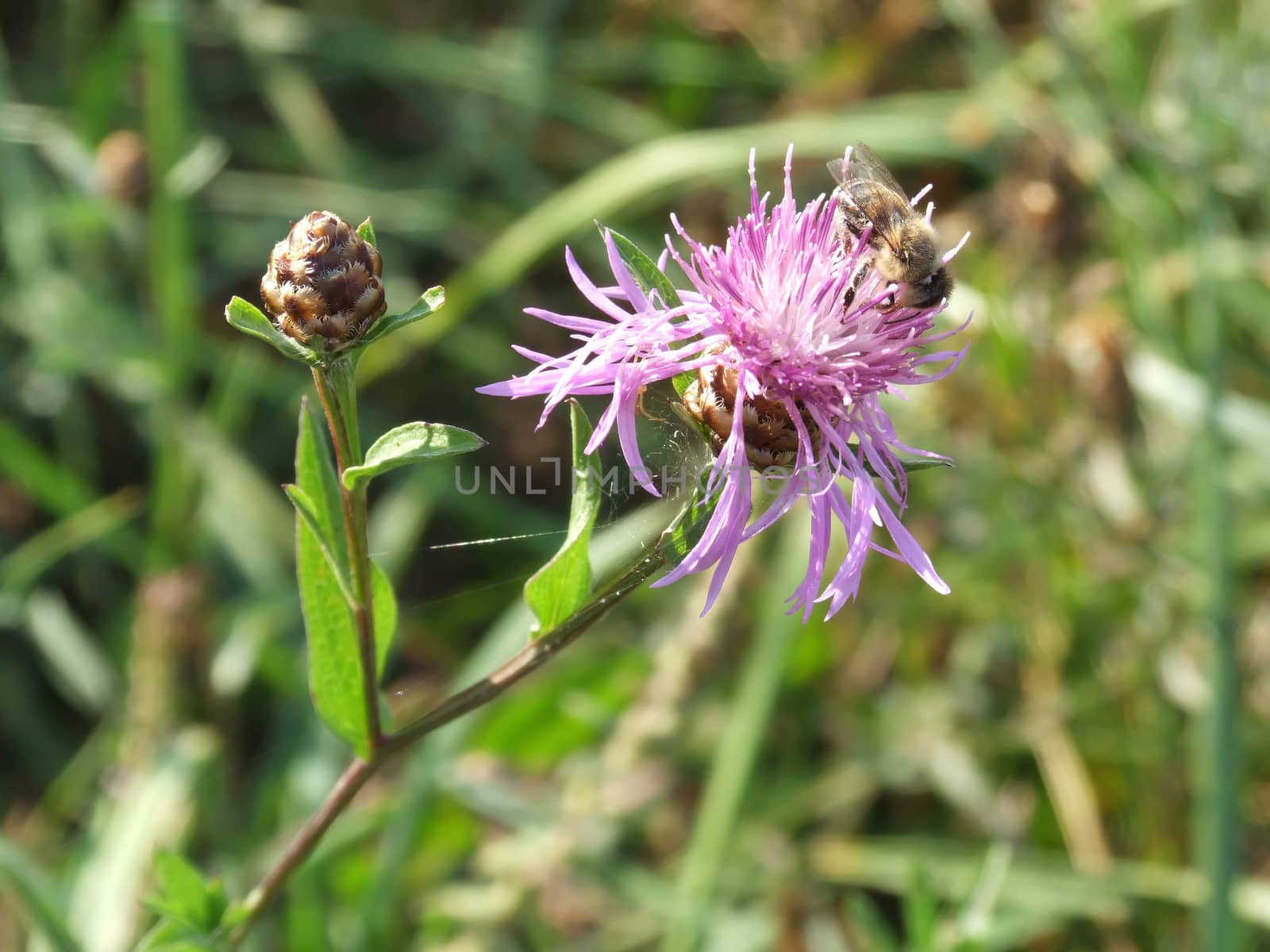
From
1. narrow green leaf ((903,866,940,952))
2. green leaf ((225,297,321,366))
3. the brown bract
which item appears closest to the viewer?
green leaf ((225,297,321,366))

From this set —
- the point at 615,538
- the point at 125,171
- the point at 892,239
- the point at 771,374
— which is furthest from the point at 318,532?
the point at 125,171

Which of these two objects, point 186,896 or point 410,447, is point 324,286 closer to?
point 410,447

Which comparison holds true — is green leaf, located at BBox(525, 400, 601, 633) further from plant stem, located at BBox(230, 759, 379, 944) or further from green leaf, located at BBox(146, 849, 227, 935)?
green leaf, located at BBox(146, 849, 227, 935)

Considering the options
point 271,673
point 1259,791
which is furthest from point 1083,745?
point 271,673

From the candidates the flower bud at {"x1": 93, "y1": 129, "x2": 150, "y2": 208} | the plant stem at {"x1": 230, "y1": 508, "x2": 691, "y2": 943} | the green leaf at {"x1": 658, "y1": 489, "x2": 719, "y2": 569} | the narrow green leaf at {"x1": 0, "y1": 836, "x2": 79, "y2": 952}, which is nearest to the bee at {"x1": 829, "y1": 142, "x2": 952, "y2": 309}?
the green leaf at {"x1": 658, "y1": 489, "x2": 719, "y2": 569}

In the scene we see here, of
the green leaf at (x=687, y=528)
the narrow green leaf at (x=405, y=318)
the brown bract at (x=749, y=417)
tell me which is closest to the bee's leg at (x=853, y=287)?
the brown bract at (x=749, y=417)

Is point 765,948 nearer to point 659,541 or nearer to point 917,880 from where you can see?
point 917,880
